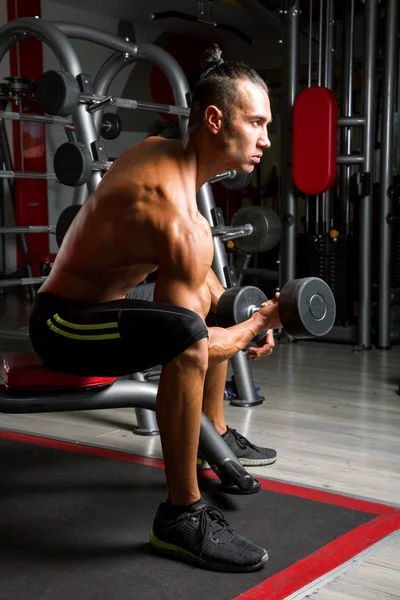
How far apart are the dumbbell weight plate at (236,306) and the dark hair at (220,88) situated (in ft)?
1.48

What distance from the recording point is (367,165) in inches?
180

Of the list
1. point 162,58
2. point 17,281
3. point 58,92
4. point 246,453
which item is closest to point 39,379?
point 246,453

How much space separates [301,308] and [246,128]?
1.44 feet

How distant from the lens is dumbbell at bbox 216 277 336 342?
1.85m

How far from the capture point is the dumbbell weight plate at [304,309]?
72.6 inches

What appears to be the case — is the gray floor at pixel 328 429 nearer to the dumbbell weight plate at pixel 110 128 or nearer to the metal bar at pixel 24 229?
the metal bar at pixel 24 229

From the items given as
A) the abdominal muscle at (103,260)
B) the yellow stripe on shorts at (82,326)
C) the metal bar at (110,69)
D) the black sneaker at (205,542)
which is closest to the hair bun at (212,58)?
the abdominal muscle at (103,260)

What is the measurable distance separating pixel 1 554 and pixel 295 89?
3619mm

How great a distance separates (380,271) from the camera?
15.1 feet

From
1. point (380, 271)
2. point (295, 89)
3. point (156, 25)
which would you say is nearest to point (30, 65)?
point (156, 25)

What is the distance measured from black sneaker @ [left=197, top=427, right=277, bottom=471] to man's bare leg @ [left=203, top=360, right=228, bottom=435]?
8cm

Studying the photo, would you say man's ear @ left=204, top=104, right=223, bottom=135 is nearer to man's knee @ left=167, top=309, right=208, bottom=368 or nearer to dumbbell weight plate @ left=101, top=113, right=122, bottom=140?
man's knee @ left=167, top=309, right=208, bottom=368

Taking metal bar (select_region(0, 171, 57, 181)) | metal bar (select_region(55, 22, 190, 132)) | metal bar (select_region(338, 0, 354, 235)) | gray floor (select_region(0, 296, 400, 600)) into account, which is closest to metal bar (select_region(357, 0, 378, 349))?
metal bar (select_region(338, 0, 354, 235))

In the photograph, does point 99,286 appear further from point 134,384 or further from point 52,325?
point 134,384
